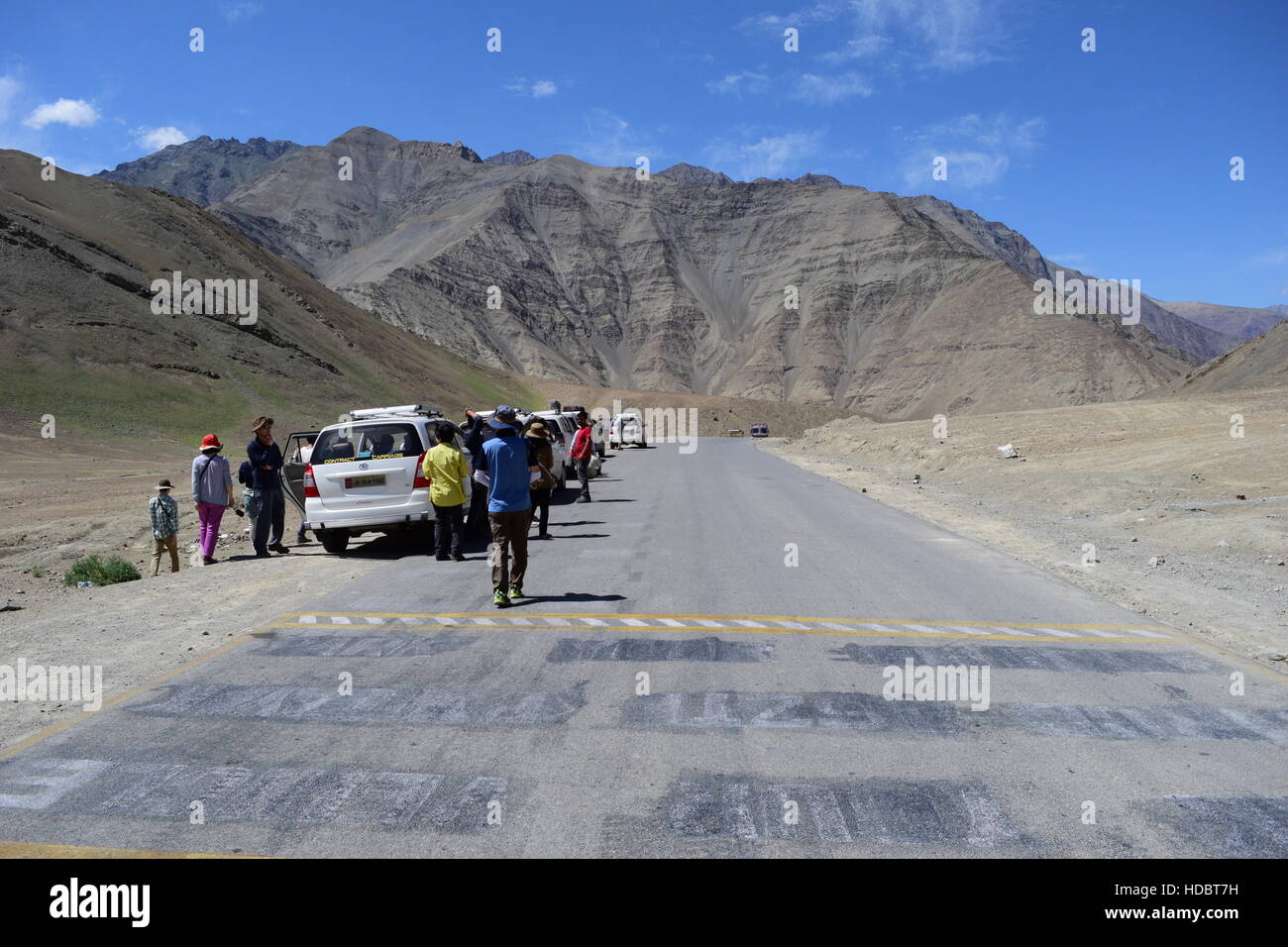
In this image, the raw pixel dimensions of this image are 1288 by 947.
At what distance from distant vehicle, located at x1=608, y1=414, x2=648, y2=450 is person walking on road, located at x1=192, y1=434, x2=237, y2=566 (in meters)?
36.4

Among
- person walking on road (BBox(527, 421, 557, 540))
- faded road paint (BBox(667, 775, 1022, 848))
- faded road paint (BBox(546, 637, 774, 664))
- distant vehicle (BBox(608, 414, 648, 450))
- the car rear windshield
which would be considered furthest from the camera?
distant vehicle (BBox(608, 414, 648, 450))

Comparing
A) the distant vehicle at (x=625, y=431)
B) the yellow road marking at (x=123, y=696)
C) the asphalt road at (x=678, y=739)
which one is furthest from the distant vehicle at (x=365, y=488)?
the distant vehicle at (x=625, y=431)

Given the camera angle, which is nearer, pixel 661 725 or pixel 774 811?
pixel 774 811

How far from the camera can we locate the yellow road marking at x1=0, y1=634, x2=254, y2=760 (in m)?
5.00

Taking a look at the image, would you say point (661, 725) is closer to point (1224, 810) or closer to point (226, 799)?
point (226, 799)

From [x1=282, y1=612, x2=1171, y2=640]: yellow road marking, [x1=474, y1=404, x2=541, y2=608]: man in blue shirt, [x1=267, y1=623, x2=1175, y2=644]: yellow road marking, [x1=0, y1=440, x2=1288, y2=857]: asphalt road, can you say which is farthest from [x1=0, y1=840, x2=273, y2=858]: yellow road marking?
[x1=474, y1=404, x2=541, y2=608]: man in blue shirt

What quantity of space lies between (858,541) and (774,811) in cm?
956

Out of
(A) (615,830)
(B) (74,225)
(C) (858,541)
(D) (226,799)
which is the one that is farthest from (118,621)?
(B) (74,225)

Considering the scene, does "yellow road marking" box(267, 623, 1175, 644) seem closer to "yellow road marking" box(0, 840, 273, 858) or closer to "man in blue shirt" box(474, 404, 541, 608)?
"man in blue shirt" box(474, 404, 541, 608)

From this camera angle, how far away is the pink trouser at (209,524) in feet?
39.0

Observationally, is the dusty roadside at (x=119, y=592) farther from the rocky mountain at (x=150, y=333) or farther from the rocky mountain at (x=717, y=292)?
the rocky mountain at (x=717, y=292)

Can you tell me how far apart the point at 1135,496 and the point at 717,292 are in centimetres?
13068

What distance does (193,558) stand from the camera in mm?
13594

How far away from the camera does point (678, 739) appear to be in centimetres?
505
